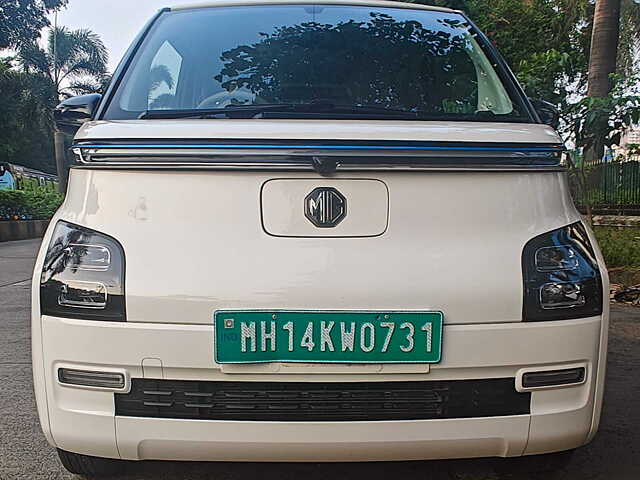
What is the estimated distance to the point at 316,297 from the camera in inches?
65.1

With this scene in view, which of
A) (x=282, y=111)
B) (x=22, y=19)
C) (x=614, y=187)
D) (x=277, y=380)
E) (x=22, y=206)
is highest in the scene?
(x=22, y=19)

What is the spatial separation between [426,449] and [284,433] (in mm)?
360

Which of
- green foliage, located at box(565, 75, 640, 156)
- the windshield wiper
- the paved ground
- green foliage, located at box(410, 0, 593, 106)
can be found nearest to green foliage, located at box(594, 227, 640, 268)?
green foliage, located at box(565, 75, 640, 156)

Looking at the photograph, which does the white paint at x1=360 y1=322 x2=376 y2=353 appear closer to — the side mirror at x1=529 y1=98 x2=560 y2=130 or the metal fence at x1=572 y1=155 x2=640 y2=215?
the side mirror at x1=529 y1=98 x2=560 y2=130

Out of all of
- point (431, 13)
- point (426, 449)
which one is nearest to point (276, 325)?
point (426, 449)

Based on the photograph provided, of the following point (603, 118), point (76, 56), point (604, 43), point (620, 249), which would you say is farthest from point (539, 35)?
point (76, 56)

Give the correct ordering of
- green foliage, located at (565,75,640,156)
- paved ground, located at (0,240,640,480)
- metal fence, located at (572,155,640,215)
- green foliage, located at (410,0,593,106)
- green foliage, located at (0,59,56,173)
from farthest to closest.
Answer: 1. green foliage, located at (0,59,56,173)
2. metal fence, located at (572,155,640,215)
3. green foliage, located at (410,0,593,106)
4. green foliage, located at (565,75,640,156)
5. paved ground, located at (0,240,640,480)

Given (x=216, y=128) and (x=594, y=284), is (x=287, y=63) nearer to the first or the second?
(x=216, y=128)

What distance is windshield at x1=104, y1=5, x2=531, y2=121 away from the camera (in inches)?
86.7

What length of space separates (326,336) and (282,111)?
0.76 meters

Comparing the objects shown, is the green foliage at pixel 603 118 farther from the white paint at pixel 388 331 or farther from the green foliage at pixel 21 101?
the green foliage at pixel 21 101

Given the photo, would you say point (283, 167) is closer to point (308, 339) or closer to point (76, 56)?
point (308, 339)

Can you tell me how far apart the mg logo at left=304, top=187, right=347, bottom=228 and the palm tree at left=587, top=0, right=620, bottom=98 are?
952 centimetres

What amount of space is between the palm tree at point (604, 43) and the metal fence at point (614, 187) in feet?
5.49
